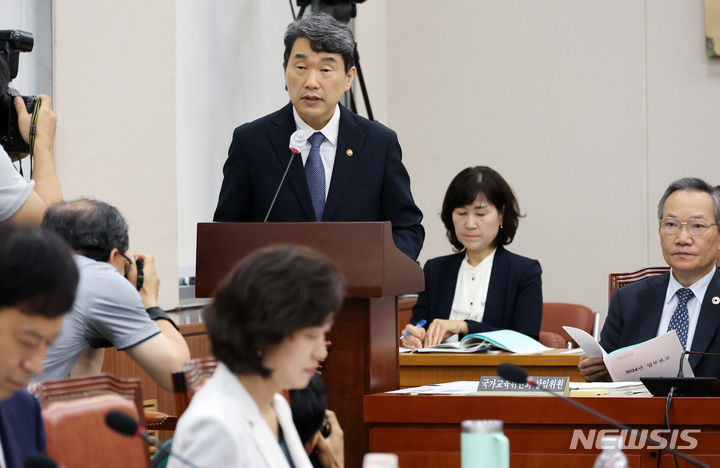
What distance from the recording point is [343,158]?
2.87 metres

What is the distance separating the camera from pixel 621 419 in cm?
238

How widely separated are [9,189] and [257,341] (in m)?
1.05

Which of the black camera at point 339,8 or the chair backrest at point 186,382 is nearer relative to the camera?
the chair backrest at point 186,382

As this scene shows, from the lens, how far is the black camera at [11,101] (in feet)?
8.32

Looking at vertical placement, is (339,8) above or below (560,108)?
above

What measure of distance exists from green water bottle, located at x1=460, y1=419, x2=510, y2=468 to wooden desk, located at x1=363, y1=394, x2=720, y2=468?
94 centimetres

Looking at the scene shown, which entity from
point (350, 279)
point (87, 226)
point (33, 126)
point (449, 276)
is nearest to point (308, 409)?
point (350, 279)

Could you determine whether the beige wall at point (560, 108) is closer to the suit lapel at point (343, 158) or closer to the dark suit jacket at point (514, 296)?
the dark suit jacket at point (514, 296)

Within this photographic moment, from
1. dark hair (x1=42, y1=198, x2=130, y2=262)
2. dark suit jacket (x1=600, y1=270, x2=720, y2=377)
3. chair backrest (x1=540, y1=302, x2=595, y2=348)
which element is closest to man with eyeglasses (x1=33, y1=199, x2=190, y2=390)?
dark hair (x1=42, y1=198, x2=130, y2=262)

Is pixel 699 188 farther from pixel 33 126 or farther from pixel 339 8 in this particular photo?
pixel 339 8

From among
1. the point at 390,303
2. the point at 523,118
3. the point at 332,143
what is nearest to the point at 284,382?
the point at 390,303

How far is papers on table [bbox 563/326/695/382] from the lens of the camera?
2566mm

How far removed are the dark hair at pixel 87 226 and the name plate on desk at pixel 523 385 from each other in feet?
3.40
